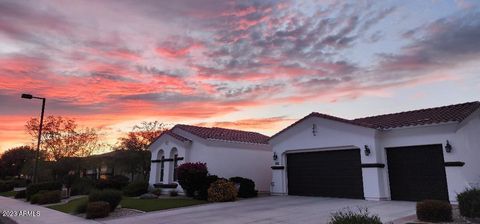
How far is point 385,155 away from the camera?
57.9 feet

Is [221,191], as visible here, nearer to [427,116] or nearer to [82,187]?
[427,116]

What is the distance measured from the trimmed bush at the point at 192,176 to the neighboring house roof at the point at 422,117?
643 cm

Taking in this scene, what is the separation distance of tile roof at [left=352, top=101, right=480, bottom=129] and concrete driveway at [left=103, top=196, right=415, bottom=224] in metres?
3.65

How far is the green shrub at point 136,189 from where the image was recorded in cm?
2445

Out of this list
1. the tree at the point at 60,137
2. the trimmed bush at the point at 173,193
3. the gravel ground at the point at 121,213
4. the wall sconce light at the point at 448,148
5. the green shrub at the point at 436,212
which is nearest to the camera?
the green shrub at the point at 436,212

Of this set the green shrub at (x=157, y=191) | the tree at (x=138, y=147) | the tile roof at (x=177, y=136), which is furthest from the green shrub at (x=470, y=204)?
the tree at (x=138, y=147)

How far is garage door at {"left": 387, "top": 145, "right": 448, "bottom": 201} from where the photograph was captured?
622 inches

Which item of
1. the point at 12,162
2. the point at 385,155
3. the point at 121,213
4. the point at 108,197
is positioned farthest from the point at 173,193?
the point at 12,162

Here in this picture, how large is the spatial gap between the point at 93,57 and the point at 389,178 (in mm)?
15146

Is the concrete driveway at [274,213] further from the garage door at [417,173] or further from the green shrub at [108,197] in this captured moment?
the green shrub at [108,197]

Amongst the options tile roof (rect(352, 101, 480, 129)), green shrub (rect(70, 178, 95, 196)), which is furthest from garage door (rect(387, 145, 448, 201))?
green shrub (rect(70, 178, 95, 196))

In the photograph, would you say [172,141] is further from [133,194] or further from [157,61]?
[157,61]

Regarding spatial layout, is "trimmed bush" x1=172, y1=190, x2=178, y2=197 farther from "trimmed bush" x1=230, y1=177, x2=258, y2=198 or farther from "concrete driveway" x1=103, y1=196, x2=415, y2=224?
"concrete driveway" x1=103, y1=196, x2=415, y2=224

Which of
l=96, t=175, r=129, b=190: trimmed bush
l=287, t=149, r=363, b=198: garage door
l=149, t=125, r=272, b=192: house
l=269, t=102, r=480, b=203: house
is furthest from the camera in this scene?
l=96, t=175, r=129, b=190: trimmed bush
